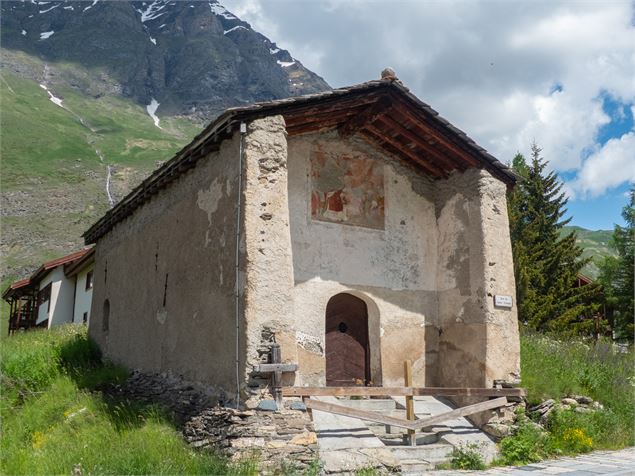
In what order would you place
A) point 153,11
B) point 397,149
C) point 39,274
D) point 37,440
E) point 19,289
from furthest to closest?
point 153,11, point 19,289, point 39,274, point 397,149, point 37,440

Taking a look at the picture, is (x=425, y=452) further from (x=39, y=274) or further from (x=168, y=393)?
(x=39, y=274)

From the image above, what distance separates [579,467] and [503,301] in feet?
11.3

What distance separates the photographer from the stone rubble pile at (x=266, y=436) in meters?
7.83

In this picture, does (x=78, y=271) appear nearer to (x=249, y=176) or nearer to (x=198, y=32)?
(x=249, y=176)

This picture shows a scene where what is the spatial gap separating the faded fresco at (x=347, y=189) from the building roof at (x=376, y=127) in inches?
22.6

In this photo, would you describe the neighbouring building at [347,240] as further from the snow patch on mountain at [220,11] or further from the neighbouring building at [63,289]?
the snow patch on mountain at [220,11]

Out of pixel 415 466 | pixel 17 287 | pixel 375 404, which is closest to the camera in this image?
pixel 415 466

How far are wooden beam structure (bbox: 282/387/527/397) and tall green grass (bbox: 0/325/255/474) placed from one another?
1.46m

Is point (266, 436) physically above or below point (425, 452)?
above

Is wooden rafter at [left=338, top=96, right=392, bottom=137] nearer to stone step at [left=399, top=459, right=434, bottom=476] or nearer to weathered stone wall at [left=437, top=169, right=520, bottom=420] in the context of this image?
weathered stone wall at [left=437, top=169, right=520, bottom=420]

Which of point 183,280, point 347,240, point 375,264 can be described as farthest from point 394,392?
point 183,280

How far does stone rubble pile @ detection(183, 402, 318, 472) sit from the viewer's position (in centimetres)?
783

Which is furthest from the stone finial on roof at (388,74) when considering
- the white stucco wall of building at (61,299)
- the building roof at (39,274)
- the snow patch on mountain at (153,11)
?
the snow patch on mountain at (153,11)

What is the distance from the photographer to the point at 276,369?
841 centimetres
